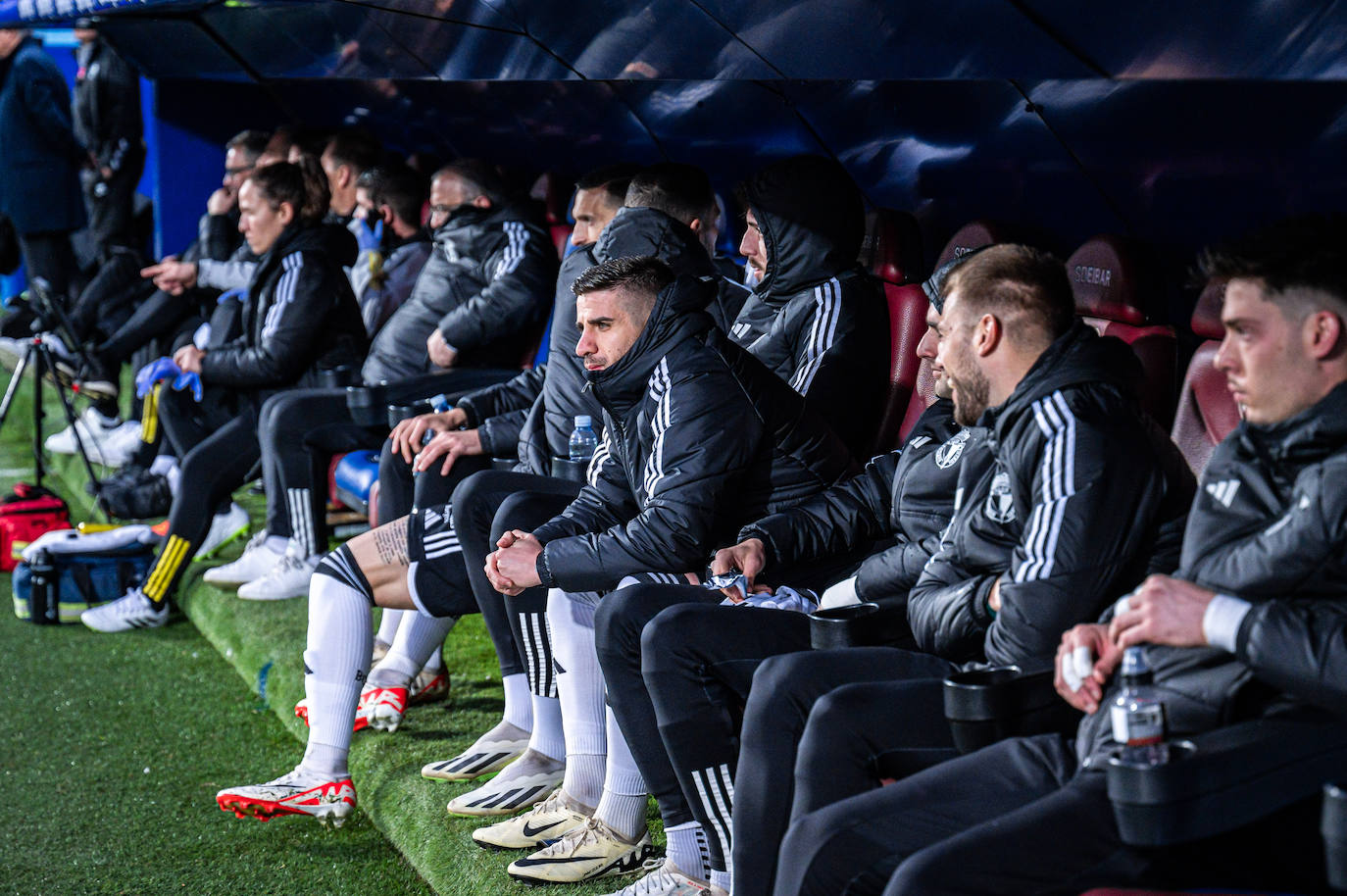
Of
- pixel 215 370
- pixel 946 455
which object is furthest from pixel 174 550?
pixel 946 455

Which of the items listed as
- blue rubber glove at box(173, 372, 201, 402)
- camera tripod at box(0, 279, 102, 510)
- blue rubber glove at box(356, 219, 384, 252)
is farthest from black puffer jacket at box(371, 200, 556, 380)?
camera tripod at box(0, 279, 102, 510)

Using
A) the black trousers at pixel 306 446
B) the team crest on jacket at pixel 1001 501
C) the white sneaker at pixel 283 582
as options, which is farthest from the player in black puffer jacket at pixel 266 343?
the team crest on jacket at pixel 1001 501

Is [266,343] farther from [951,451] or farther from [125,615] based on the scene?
[951,451]

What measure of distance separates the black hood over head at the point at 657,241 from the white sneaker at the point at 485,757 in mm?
1101

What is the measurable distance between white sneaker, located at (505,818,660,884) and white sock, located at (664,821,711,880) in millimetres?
250

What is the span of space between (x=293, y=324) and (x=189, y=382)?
74 centimetres

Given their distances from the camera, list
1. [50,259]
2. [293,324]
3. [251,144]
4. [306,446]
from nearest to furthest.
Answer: [306,446] < [293,324] < [251,144] < [50,259]

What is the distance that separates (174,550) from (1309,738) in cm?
394

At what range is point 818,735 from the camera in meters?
2.22

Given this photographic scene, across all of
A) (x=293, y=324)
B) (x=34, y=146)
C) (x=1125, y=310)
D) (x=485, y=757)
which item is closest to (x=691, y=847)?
(x=485, y=757)

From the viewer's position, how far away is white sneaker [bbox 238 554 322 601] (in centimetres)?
480

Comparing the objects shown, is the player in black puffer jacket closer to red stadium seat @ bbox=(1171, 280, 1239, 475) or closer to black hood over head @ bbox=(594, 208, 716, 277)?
black hood over head @ bbox=(594, 208, 716, 277)

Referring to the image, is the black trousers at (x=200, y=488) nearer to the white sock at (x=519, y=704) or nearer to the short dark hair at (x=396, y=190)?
the short dark hair at (x=396, y=190)

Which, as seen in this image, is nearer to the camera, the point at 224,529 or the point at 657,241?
the point at 657,241
